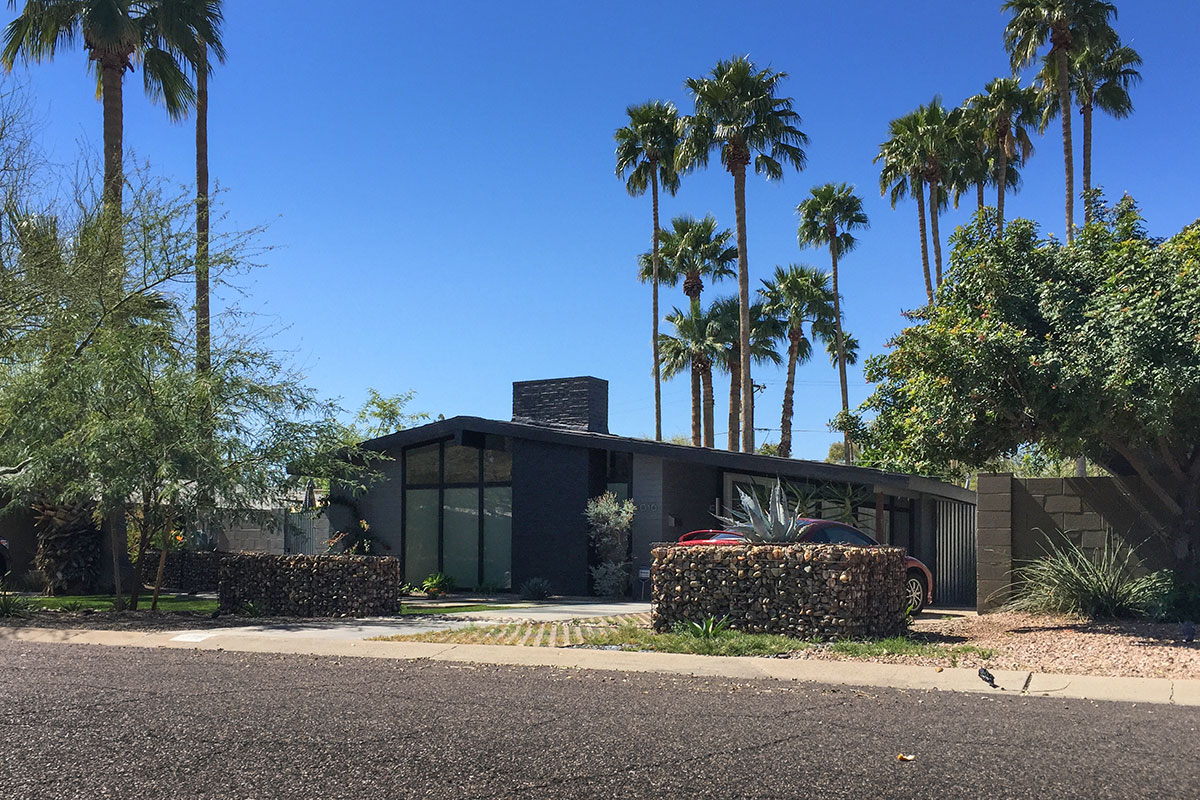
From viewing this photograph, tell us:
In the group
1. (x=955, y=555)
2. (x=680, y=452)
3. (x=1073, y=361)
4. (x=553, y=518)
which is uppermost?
(x=1073, y=361)

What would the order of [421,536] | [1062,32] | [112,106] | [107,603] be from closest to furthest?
1. [107,603]
2. [421,536]
3. [112,106]
4. [1062,32]

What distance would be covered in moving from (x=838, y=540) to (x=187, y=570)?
52.3 feet

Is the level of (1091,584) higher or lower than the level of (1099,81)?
lower

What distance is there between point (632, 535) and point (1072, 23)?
69.6 ft

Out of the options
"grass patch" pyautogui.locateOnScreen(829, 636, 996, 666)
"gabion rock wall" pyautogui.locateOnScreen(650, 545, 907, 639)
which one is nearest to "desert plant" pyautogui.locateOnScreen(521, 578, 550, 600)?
"gabion rock wall" pyautogui.locateOnScreen(650, 545, 907, 639)

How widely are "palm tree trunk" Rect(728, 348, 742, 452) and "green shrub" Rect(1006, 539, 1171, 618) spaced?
24.8 m

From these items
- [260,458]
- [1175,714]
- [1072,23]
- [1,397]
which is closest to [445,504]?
[260,458]

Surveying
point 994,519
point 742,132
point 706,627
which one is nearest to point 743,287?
point 742,132

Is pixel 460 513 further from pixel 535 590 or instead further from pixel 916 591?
pixel 916 591

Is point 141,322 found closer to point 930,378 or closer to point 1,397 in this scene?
point 1,397

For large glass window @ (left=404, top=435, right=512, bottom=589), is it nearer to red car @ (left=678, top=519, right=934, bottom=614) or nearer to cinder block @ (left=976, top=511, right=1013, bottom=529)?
red car @ (left=678, top=519, right=934, bottom=614)

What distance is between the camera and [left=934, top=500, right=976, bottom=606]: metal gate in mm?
19219

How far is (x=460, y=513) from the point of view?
22.4 meters

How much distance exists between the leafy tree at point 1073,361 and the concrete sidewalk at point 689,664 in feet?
12.6
